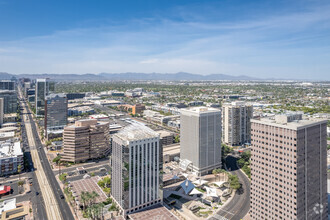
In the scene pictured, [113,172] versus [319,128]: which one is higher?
[319,128]

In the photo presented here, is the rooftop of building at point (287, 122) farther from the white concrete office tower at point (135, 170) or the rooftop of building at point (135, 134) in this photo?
the white concrete office tower at point (135, 170)

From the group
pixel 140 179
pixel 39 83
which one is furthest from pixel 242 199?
pixel 39 83

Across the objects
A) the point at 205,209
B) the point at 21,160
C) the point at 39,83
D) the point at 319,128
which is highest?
the point at 39,83

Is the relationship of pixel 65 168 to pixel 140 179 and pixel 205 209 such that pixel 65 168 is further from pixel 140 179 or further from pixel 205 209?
pixel 205 209

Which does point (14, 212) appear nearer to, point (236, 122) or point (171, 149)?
point (171, 149)

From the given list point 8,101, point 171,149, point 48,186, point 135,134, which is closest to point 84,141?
point 48,186

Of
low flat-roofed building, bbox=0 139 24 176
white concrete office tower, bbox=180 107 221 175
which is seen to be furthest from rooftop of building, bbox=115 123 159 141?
low flat-roofed building, bbox=0 139 24 176
